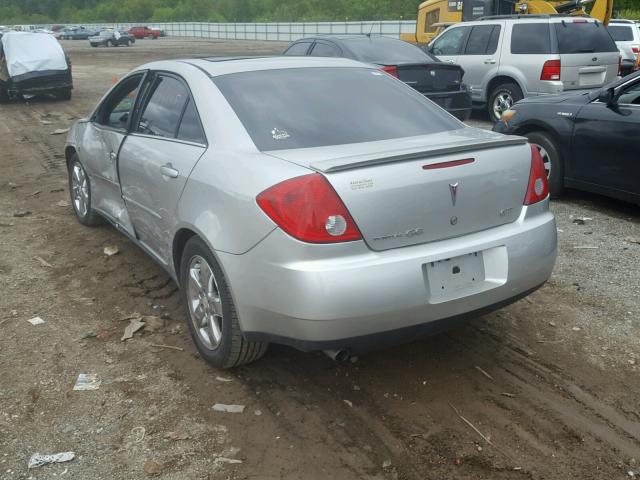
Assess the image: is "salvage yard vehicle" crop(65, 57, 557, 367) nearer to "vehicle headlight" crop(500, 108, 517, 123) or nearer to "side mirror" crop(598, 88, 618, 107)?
"side mirror" crop(598, 88, 618, 107)

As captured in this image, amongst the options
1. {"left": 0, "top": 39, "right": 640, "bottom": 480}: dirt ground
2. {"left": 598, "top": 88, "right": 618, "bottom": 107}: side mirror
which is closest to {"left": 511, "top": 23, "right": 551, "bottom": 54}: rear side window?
{"left": 598, "top": 88, "right": 618, "bottom": 107}: side mirror

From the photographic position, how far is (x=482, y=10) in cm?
1848

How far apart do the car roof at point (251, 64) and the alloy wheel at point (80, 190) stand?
1.90 meters

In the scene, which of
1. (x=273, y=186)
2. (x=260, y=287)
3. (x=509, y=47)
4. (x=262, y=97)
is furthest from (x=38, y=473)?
(x=509, y=47)

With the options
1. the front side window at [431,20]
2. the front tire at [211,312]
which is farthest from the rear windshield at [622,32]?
the front tire at [211,312]

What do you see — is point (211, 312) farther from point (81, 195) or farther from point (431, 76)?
point (431, 76)

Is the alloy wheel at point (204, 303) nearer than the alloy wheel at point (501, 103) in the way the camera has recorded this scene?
Yes

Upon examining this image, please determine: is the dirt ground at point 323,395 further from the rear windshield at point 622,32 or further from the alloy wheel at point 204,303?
the rear windshield at point 622,32

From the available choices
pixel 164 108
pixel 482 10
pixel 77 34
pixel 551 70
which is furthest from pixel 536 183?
pixel 77 34

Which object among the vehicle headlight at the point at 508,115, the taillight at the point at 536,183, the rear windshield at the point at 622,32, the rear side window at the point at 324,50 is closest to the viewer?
the taillight at the point at 536,183

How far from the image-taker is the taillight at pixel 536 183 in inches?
138

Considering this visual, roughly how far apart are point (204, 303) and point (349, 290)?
109cm

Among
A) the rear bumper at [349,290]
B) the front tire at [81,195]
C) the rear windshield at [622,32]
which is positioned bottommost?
the front tire at [81,195]

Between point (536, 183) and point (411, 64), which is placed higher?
point (411, 64)
